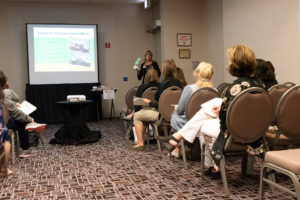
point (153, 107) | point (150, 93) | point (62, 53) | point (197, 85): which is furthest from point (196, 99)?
point (62, 53)

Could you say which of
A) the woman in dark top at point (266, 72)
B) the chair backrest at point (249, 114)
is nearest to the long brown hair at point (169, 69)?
the woman in dark top at point (266, 72)

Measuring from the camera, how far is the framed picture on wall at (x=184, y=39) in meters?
7.51

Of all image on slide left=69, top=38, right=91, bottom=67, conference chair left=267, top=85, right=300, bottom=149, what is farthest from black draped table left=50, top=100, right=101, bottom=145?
conference chair left=267, top=85, right=300, bottom=149

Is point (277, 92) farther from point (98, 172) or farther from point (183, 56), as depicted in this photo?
point (183, 56)

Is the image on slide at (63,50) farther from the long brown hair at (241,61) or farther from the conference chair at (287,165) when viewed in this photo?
the conference chair at (287,165)

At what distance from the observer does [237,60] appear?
2350 millimetres

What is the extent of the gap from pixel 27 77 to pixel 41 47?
0.87 metres

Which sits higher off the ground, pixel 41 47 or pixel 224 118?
pixel 41 47

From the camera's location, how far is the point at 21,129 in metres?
4.15

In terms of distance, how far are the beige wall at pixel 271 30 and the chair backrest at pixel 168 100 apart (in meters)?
1.73

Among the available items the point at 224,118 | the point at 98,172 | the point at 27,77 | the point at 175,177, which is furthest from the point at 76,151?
the point at 27,77

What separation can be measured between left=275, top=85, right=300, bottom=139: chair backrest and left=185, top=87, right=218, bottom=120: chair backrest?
86 cm

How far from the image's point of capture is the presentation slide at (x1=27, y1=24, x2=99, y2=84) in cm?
729

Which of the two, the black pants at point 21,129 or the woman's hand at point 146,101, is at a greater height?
the woman's hand at point 146,101
